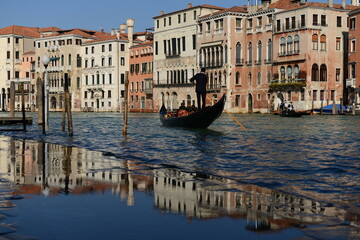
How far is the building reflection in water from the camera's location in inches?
178

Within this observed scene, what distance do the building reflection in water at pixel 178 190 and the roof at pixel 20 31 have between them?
7606 centimetres

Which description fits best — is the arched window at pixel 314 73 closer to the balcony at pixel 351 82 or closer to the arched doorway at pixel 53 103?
the balcony at pixel 351 82

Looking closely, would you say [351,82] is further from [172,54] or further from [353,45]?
[172,54]

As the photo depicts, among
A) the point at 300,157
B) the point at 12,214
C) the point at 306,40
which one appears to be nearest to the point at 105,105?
the point at 306,40

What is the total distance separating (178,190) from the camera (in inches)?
229

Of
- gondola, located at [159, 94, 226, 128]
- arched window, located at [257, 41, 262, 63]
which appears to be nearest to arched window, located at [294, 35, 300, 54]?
arched window, located at [257, 41, 262, 63]

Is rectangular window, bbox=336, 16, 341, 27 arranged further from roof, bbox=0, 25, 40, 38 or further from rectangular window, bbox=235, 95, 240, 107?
roof, bbox=0, 25, 40, 38

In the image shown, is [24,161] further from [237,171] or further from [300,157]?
[300,157]

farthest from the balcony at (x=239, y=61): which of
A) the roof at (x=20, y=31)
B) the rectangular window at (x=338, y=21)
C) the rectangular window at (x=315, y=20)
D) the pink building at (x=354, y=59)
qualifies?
the roof at (x=20, y=31)

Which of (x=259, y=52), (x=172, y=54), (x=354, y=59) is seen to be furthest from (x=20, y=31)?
(x=354, y=59)

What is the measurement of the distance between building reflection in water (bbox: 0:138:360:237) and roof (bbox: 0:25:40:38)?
2995 inches

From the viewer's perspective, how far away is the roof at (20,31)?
81.1 m

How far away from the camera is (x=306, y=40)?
47.3 metres

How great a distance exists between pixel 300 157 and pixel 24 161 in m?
4.88
